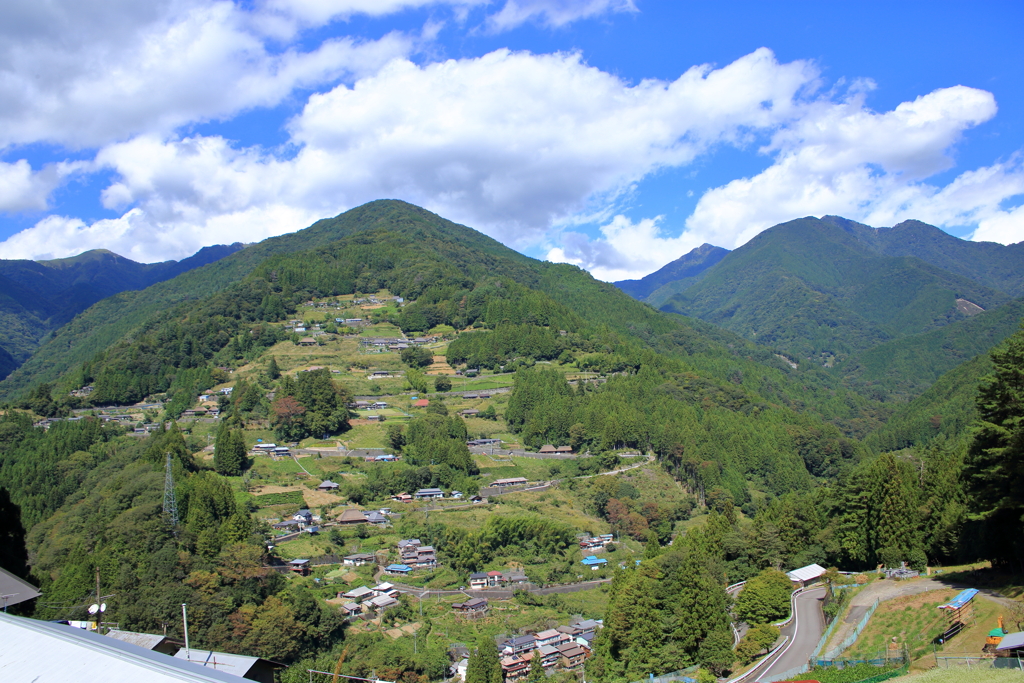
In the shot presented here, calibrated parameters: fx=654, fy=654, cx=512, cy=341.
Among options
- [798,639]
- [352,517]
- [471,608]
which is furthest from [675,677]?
[352,517]

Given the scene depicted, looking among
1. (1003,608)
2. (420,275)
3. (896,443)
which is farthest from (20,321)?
(1003,608)

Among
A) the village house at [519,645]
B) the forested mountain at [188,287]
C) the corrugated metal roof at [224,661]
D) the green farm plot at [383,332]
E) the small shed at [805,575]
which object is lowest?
the village house at [519,645]

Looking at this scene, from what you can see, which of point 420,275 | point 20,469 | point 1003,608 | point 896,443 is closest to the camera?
point 1003,608

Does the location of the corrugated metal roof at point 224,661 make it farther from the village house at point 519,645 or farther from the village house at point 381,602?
the village house at point 381,602

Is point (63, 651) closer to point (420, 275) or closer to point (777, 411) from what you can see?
point (777, 411)

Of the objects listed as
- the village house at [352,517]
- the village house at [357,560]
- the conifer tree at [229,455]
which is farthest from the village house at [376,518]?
the conifer tree at [229,455]
